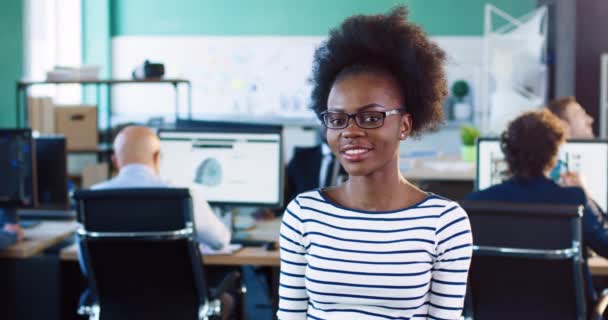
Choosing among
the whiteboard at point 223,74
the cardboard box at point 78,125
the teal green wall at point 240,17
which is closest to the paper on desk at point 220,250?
the cardboard box at point 78,125

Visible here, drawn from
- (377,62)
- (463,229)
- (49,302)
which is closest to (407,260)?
(463,229)

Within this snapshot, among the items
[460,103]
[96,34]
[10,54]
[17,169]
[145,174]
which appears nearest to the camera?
[145,174]

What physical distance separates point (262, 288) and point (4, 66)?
2.66 m

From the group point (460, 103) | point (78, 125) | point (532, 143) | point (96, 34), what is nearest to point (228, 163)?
point (532, 143)

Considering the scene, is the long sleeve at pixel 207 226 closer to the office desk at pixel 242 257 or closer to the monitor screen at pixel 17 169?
the office desk at pixel 242 257

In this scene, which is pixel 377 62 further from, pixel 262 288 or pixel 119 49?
pixel 119 49

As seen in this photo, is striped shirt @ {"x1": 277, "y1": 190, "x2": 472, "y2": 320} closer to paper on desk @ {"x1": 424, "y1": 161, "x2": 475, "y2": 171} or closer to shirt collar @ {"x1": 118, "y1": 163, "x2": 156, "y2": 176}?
shirt collar @ {"x1": 118, "y1": 163, "x2": 156, "y2": 176}

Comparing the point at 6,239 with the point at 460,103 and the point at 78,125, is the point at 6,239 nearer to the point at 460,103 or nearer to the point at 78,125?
the point at 78,125

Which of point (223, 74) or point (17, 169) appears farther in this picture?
point (223, 74)

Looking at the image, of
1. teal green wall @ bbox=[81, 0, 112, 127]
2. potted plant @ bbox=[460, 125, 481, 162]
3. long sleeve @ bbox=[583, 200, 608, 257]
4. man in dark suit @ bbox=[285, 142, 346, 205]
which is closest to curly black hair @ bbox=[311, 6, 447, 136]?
long sleeve @ bbox=[583, 200, 608, 257]

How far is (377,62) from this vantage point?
119cm

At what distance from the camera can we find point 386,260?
1.16 m

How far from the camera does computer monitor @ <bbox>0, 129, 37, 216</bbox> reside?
325 centimetres

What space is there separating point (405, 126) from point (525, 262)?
3.74ft
